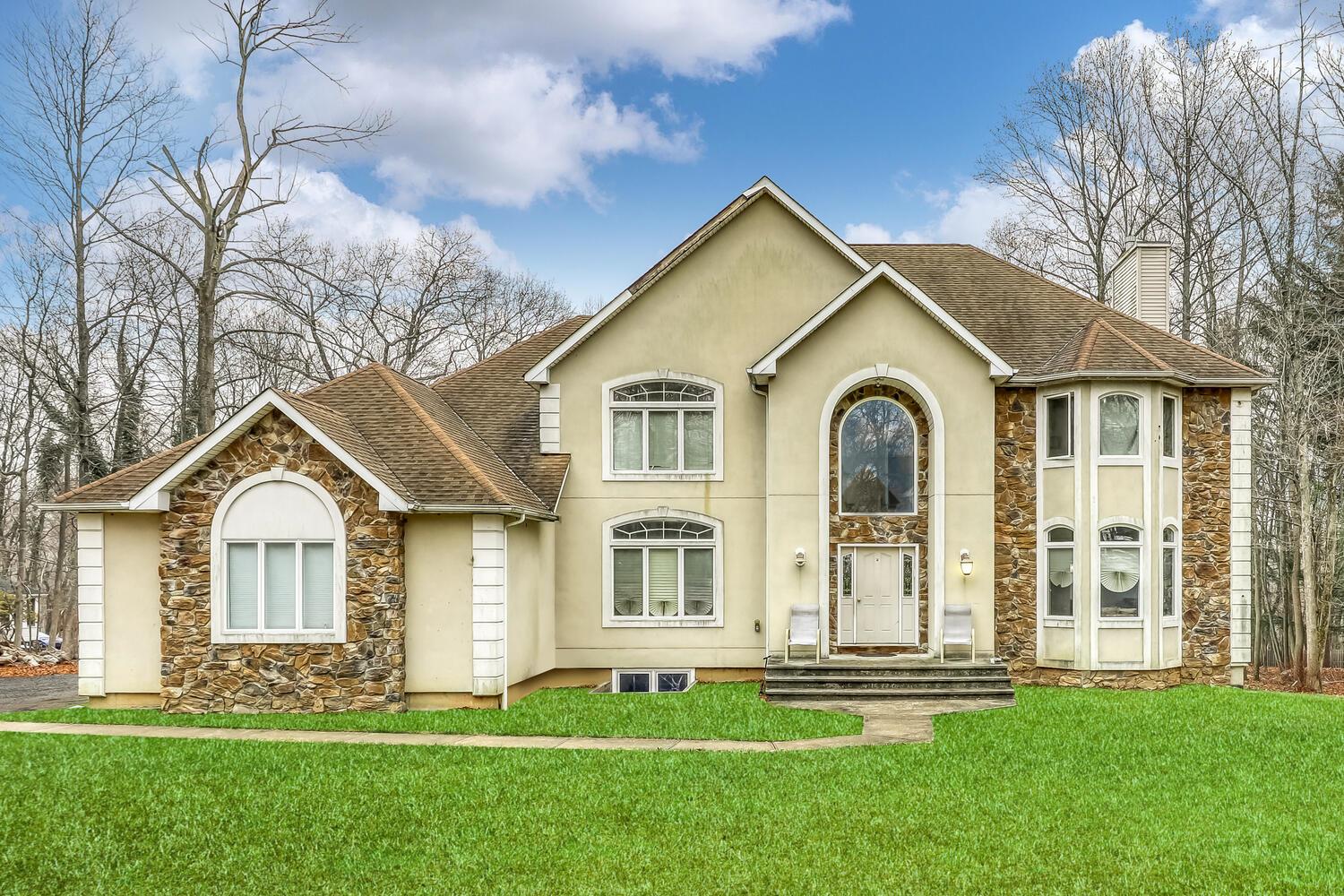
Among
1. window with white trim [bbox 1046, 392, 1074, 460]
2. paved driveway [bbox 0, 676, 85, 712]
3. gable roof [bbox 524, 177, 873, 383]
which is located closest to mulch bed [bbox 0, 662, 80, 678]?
paved driveway [bbox 0, 676, 85, 712]

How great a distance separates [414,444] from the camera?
51.3ft

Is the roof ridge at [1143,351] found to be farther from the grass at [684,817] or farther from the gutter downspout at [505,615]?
the gutter downspout at [505,615]

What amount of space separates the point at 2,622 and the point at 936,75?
1217 inches

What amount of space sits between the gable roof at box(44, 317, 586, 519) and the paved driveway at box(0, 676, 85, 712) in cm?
360

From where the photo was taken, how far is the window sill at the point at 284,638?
14.0 meters

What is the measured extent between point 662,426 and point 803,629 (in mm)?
4592

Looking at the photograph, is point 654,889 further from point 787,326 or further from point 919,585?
point 787,326

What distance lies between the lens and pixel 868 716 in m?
13.6

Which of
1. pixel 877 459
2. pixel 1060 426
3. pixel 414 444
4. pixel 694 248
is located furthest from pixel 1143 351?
pixel 414 444

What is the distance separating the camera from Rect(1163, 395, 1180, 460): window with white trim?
17.0m

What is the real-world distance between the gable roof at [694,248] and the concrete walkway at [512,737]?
7.43 m

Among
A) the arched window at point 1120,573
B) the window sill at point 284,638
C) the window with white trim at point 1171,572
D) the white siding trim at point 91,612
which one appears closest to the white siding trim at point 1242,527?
the window with white trim at point 1171,572

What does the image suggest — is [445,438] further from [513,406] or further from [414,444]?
[513,406]

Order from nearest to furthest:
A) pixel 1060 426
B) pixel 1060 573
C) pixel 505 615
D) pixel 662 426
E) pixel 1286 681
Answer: pixel 505 615 < pixel 1060 573 < pixel 1060 426 < pixel 662 426 < pixel 1286 681
